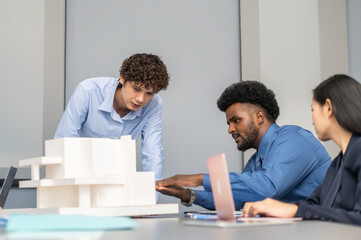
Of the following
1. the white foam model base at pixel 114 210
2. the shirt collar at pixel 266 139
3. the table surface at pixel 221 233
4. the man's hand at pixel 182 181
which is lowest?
the white foam model base at pixel 114 210

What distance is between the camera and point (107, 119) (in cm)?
269

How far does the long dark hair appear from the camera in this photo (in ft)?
A: 5.32

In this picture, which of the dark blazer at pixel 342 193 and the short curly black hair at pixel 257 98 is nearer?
the dark blazer at pixel 342 193

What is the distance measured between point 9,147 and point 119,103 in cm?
107

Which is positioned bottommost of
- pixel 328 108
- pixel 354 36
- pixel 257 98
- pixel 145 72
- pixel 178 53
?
pixel 328 108

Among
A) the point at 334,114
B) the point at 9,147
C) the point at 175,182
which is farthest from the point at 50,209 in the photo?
the point at 9,147

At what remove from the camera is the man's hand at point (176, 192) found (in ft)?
6.92

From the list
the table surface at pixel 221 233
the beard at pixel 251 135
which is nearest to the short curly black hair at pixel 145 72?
the beard at pixel 251 135

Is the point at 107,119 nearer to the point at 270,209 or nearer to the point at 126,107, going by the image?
the point at 126,107

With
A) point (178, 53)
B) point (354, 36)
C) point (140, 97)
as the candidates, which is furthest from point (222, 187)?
point (354, 36)

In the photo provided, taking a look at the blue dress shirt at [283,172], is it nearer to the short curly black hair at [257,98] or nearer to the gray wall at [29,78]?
the short curly black hair at [257,98]

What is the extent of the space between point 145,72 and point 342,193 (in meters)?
1.21

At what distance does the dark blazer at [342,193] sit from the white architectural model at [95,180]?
57cm

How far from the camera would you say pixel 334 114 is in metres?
1.67
